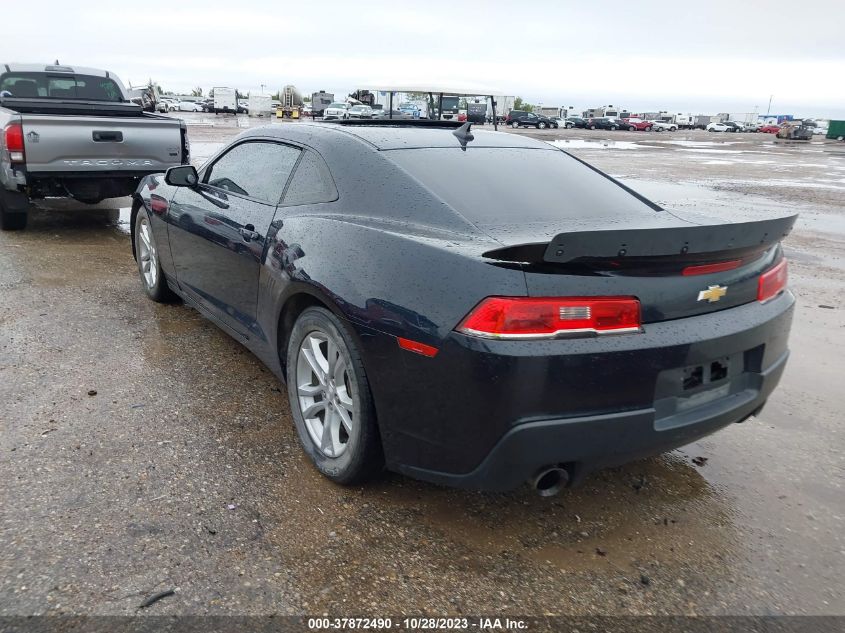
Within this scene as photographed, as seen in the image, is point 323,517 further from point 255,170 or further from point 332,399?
point 255,170

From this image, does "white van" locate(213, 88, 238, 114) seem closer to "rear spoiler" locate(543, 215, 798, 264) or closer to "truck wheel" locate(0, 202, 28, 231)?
"truck wheel" locate(0, 202, 28, 231)

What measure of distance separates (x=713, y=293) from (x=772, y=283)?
52cm

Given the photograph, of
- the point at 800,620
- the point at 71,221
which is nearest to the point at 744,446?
the point at 800,620

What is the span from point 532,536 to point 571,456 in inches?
21.5

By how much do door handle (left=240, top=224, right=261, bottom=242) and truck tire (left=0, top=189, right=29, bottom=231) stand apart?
213 inches

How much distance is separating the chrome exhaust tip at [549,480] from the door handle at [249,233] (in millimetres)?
1887

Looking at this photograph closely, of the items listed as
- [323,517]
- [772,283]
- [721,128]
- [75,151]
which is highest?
[75,151]

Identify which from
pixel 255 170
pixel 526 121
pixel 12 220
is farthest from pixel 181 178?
pixel 526 121

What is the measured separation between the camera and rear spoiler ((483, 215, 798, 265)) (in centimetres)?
220

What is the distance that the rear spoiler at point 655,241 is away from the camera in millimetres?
2203

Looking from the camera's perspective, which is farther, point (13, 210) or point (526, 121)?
point (526, 121)

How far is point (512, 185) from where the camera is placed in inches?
126

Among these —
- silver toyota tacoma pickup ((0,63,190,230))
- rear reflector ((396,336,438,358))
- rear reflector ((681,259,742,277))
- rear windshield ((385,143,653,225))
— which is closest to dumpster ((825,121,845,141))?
silver toyota tacoma pickup ((0,63,190,230))

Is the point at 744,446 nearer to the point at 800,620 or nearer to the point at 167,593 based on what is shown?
the point at 800,620
